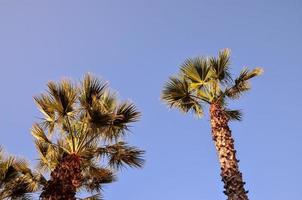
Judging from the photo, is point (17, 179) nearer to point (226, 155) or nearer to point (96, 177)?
point (96, 177)

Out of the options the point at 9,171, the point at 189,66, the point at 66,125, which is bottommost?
the point at 9,171

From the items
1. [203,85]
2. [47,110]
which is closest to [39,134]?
[47,110]

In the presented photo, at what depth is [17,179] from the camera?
14828 millimetres

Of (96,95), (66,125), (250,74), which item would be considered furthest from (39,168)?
→ (250,74)

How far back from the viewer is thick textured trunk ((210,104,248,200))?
11.9 metres

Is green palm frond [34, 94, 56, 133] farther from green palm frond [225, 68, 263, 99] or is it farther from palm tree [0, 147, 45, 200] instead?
green palm frond [225, 68, 263, 99]

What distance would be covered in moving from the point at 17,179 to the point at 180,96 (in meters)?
6.52

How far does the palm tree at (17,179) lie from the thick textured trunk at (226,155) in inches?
245

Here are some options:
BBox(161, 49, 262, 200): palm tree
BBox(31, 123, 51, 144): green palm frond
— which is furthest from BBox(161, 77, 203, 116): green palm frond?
BBox(31, 123, 51, 144): green palm frond

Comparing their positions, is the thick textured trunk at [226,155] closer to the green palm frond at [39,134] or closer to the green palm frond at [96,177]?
the green palm frond at [96,177]

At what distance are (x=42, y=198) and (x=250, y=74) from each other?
8754mm

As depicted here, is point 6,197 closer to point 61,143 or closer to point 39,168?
point 39,168

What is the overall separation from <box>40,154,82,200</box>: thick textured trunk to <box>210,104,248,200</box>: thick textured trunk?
4.25 metres

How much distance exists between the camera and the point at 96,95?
14336 millimetres
